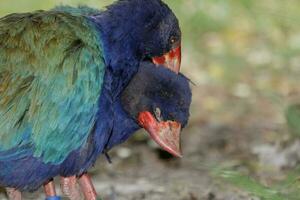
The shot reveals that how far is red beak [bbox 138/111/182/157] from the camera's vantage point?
228 inches

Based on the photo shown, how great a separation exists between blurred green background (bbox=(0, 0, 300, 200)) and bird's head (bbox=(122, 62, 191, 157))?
0.73m

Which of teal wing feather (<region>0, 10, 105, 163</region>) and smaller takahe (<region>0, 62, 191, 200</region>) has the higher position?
teal wing feather (<region>0, 10, 105, 163</region>)

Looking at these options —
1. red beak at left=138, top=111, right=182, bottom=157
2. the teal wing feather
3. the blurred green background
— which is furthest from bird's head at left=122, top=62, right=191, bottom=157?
the blurred green background

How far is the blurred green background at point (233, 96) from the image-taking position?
7.47 m

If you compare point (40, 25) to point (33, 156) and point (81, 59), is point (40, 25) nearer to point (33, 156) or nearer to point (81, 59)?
point (81, 59)

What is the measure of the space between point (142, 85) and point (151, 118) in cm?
20

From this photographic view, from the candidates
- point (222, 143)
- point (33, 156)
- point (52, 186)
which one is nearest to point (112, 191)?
point (52, 186)

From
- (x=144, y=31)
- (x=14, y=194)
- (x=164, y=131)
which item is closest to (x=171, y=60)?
(x=144, y=31)

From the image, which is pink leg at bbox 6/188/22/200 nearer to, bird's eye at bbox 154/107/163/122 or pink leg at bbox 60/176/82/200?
pink leg at bbox 60/176/82/200

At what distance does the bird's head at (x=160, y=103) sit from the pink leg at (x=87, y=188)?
523mm

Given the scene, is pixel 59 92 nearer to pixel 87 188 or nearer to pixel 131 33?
pixel 131 33

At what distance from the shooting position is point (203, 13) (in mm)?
10969

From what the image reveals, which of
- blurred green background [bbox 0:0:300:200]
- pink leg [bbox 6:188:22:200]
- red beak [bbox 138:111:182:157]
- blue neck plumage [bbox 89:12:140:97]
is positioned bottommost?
blurred green background [bbox 0:0:300:200]

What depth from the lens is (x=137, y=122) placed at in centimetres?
589
